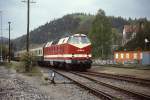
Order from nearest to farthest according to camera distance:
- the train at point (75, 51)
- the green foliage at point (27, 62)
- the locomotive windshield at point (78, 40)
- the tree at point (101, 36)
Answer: the train at point (75, 51)
the locomotive windshield at point (78, 40)
the green foliage at point (27, 62)
the tree at point (101, 36)

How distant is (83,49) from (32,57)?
5070mm

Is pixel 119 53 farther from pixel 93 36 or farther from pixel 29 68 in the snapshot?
pixel 93 36

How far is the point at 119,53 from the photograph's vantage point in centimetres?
4903

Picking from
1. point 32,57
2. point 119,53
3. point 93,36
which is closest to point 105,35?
point 93,36

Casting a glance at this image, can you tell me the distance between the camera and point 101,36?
78625 millimetres

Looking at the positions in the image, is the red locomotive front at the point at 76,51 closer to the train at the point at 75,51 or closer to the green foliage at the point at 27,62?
the train at the point at 75,51

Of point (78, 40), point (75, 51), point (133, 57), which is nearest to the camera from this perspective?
point (75, 51)

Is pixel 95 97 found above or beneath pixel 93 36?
beneath

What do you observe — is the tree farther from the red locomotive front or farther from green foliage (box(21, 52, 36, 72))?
green foliage (box(21, 52, 36, 72))

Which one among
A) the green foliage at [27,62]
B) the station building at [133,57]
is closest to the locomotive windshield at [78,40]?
the green foliage at [27,62]

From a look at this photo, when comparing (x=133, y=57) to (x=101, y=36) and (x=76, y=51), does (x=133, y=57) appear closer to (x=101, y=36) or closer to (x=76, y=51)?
(x=76, y=51)

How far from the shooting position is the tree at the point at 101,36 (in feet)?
254

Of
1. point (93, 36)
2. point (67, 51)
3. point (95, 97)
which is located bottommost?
point (95, 97)

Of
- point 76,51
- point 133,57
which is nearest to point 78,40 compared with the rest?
point 76,51
